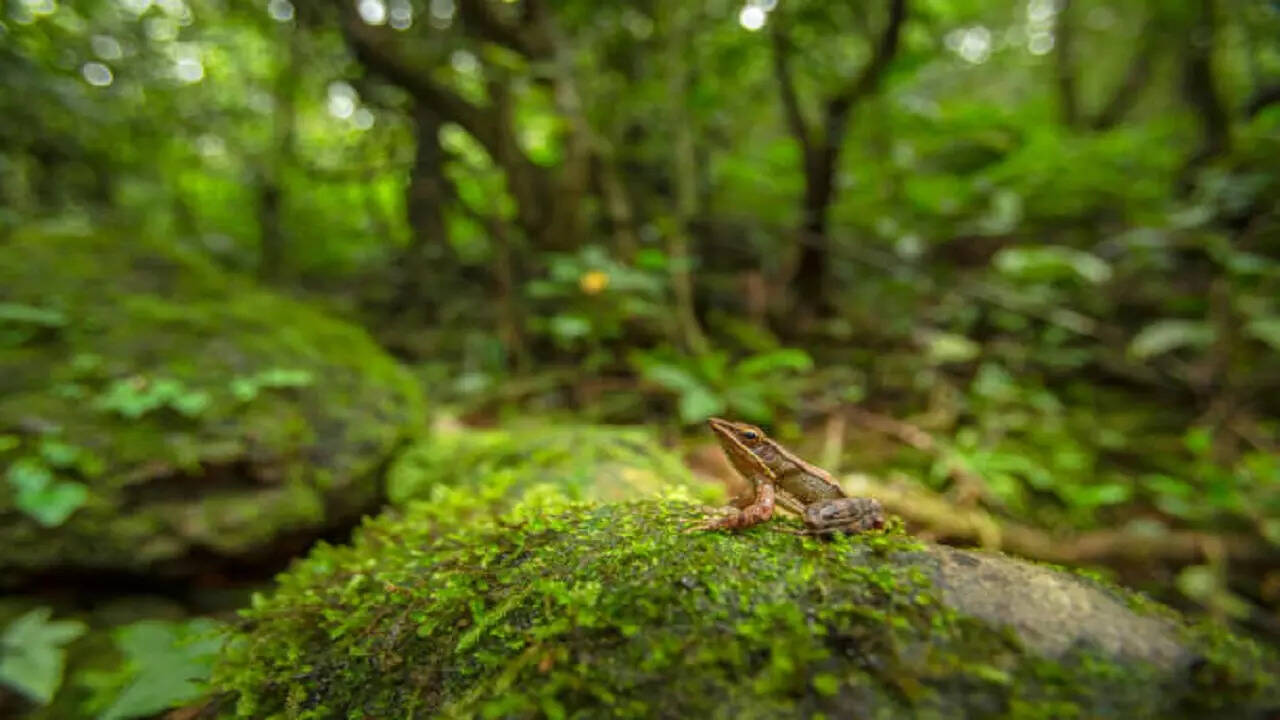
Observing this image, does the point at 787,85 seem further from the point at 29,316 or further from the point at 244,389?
the point at 29,316

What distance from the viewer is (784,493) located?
1.79m

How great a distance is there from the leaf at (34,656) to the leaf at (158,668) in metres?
0.22

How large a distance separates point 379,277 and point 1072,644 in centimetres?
941

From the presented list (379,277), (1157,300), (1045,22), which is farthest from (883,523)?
(1045,22)

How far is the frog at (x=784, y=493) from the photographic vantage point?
1.55m

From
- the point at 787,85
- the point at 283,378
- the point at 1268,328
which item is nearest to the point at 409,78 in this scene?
the point at 283,378

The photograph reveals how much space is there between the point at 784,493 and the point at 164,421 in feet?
11.9

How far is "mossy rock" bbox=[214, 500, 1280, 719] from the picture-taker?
1108 mm

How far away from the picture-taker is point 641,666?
1188 mm

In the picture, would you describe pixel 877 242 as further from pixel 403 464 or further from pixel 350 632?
pixel 350 632

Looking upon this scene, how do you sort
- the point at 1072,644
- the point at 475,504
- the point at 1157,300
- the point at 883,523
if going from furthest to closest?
the point at 1157,300
the point at 475,504
the point at 883,523
the point at 1072,644

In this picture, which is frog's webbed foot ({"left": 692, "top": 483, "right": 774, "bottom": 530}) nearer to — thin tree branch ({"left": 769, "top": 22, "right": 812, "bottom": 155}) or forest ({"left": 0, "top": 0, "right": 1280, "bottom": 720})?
forest ({"left": 0, "top": 0, "right": 1280, "bottom": 720})

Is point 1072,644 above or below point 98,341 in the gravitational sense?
below

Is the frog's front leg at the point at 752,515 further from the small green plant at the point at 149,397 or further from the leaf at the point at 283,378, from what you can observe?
the small green plant at the point at 149,397
